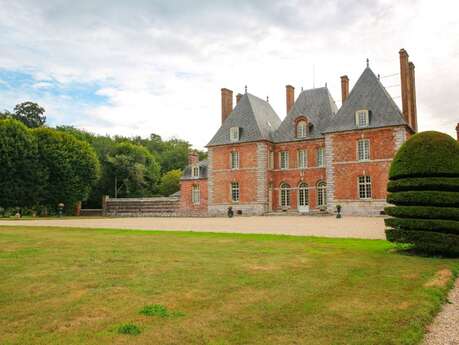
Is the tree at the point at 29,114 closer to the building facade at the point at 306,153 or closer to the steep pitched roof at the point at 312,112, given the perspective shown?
the building facade at the point at 306,153

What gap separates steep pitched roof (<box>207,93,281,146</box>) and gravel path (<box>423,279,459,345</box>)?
1085 inches

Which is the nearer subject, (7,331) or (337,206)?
(7,331)

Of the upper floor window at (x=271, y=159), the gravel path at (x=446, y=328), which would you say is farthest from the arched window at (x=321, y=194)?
the gravel path at (x=446, y=328)

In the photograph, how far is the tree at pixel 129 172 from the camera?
144ft

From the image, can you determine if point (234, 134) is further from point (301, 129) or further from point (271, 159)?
point (301, 129)

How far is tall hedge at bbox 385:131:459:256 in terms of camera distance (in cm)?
893

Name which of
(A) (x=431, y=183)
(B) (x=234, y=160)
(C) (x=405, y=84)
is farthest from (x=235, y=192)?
(A) (x=431, y=183)

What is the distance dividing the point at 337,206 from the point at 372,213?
98.4 inches

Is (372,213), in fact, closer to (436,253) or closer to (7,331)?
(436,253)

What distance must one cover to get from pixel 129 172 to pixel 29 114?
Answer: 2049 cm

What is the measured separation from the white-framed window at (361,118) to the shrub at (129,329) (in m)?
26.5

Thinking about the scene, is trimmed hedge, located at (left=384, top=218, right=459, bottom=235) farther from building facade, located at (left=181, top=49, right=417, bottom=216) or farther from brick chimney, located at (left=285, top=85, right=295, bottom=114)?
brick chimney, located at (left=285, top=85, right=295, bottom=114)

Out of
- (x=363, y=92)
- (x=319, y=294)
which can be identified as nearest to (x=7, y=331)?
(x=319, y=294)

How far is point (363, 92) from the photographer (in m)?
29.5
